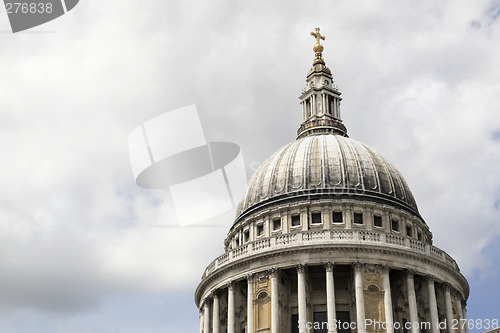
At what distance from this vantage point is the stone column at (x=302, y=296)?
177ft

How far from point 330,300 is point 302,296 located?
2.21 metres

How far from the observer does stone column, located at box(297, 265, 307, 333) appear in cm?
5384

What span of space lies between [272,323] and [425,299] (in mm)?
13278

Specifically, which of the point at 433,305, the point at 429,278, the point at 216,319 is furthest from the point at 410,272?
the point at 216,319

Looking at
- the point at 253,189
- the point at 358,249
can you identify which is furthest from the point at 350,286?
the point at 253,189

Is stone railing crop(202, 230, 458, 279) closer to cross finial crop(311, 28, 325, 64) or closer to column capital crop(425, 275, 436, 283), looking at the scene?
column capital crop(425, 275, 436, 283)

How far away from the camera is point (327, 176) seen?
64.3 meters

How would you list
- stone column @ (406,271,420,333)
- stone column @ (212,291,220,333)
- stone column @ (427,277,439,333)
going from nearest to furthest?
stone column @ (406,271,420,333) → stone column @ (427,277,439,333) → stone column @ (212,291,220,333)

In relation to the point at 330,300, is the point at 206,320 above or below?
above

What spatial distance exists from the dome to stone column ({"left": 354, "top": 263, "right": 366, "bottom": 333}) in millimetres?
9373

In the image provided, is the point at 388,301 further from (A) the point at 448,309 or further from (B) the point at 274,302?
(B) the point at 274,302

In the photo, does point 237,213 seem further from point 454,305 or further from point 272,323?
point 454,305

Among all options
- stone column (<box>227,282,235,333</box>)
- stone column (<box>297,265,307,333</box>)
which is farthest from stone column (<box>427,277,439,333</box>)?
stone column (<box>227,282,235,333</box>)

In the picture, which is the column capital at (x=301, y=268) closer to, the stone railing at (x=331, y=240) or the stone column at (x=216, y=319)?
the stone railing at (x=331, y=240)
